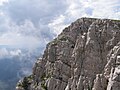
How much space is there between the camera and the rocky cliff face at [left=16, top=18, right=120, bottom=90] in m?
151

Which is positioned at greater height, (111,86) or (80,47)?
(80,47)

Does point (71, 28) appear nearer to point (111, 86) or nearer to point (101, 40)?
point (101, 40)

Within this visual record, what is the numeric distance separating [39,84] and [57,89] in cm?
1722

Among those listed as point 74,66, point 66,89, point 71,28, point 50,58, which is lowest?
point 66,89

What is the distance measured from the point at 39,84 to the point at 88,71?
38847mm

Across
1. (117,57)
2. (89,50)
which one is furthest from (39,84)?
(117,57)

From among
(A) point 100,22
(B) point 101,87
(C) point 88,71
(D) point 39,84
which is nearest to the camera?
(B) point 101,87

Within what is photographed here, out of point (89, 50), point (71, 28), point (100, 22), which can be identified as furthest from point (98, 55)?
point (71, 28)

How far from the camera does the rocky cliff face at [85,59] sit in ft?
494

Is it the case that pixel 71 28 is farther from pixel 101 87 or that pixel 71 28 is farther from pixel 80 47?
pixel 101 87

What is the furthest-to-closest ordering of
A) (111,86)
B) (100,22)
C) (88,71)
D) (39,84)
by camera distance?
(39,84) → (100,22) → (88,71) → (111,86)

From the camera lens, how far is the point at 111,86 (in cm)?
13825

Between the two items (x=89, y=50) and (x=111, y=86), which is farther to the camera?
(x=89, y=50)

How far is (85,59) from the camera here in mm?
168875
